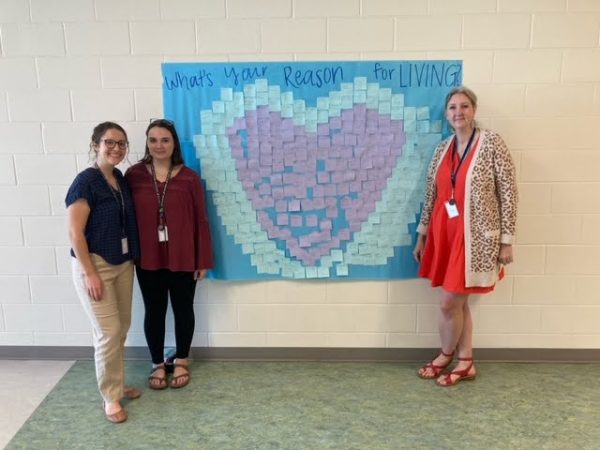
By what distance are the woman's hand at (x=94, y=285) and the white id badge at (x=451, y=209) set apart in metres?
1.74

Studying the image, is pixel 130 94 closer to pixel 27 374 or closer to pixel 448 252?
pixel 27 374

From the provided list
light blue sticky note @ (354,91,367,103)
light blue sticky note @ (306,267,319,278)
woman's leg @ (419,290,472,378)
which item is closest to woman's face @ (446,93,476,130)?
light blue sticky note @ (354,91,367,103)

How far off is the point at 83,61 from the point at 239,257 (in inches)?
54.6

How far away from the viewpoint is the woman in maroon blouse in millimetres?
2697

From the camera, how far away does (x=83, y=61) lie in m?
2.88

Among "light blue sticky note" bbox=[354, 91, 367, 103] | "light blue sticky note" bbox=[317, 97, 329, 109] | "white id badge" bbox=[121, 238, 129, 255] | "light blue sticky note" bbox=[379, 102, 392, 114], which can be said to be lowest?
"white id badge" bbox=[121, 238, 129, 255]

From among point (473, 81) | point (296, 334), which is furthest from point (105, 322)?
point (473, 81)

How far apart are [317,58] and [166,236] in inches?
49.2

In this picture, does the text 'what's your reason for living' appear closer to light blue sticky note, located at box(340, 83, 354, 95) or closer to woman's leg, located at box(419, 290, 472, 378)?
light blue sticky note, located at box(340, 83, 354, 95)

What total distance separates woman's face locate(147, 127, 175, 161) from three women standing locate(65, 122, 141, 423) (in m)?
0.20

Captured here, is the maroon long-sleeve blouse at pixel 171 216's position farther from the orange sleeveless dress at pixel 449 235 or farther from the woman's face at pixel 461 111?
the woman's face at pixel 461 111

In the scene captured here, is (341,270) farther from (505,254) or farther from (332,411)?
(505,254)

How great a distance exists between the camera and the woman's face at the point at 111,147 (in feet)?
7.91

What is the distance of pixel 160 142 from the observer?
2678mm
